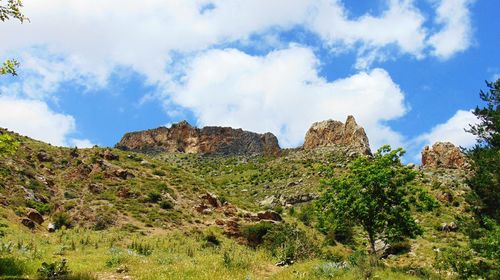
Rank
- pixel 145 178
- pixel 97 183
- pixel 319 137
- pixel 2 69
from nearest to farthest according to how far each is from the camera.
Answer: pixel 2 69, pixel 97 183, pixel 145 178, pixel 319 137

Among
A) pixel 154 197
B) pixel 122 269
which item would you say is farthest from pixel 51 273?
pixel 154 197

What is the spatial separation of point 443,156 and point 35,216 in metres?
74.9

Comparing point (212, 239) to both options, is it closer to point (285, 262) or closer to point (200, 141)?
point (285, 262)

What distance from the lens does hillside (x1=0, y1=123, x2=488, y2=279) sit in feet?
52.7

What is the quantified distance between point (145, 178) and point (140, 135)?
114 metres

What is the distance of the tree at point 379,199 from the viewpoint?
24031mm

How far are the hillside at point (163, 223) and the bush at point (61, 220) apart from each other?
13 cm

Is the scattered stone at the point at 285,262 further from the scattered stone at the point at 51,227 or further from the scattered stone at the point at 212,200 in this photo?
the scattered stone at the point at 212,200

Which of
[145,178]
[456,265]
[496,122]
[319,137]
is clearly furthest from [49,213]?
[319,137]

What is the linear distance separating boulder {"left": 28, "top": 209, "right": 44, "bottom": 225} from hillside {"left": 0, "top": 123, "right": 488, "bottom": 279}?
10 centimetres

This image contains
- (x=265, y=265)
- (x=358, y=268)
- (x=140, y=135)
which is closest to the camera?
(x=358, y=268)

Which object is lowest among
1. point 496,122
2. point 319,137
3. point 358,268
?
point 358,268

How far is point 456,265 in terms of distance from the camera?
77.7ft

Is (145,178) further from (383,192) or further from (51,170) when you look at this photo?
(383,192)
